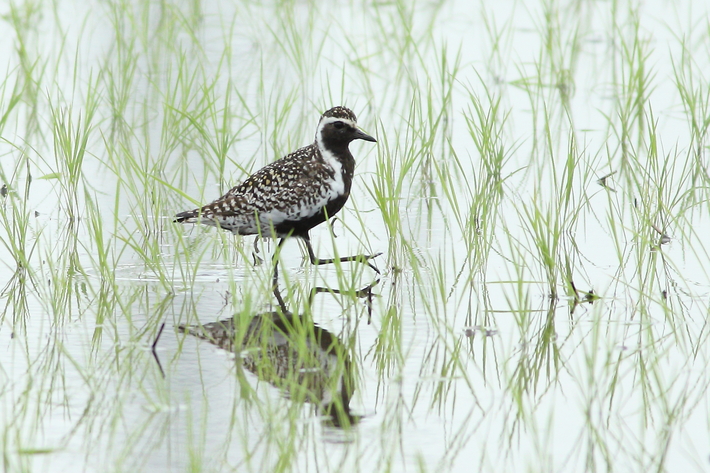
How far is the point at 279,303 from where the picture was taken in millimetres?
5758

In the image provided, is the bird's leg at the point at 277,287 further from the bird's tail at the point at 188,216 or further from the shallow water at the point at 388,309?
the bird's tail at the point at 188,216

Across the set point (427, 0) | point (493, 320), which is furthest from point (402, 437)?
point (427, 0)

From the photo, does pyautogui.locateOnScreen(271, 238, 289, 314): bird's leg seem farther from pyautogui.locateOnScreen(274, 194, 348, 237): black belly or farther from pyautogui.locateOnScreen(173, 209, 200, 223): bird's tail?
pyautogui.locateOnScreen(173, 209, 200, 223): bird's tail

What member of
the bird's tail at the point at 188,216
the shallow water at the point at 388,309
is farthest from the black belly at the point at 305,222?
the bird's tail at the point at 188,216

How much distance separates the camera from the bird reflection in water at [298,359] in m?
4.38

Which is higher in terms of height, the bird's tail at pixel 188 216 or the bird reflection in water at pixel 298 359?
the bird's tail at pixel 188 216

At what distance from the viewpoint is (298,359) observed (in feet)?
15.6

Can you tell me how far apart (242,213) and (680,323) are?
2267 millimetres

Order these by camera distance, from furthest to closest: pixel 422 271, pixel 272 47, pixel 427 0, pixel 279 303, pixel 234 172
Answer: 1. pixel 427 0
2. pixel 272 47
3. pixel 234 172
4. pixel 422 271
5. pixel 279 303

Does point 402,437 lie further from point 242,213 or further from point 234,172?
point 234,172

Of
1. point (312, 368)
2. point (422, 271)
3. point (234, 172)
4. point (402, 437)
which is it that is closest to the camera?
point (402, 437)

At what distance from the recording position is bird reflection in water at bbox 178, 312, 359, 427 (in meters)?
4.38

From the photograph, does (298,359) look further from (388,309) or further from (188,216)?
(188,216)

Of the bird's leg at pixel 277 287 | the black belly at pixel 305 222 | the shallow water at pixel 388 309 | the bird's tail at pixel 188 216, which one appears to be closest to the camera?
the shallow water at pixel 388 309
